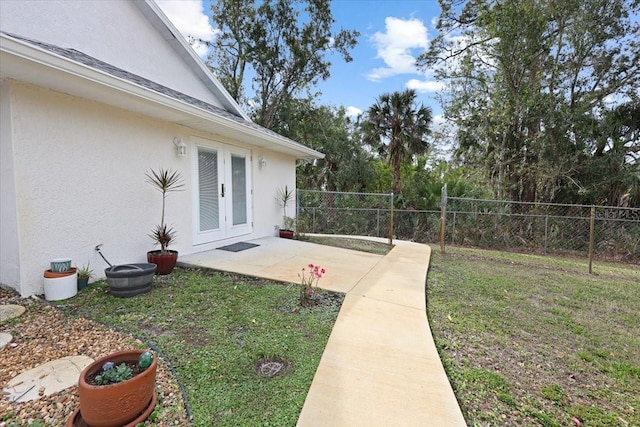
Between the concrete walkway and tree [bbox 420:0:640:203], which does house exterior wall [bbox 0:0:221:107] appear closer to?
the concrete walkway

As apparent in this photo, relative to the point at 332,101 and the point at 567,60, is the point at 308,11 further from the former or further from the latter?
the point at 567,60

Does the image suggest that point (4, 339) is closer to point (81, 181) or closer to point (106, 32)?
point (81, 181)

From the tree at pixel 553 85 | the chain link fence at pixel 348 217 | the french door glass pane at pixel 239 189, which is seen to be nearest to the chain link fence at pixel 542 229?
the tree at pixel 553 85

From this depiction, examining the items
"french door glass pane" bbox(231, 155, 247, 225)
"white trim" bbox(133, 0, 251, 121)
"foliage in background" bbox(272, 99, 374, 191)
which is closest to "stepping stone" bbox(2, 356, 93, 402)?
"french door glass pane" bbox(231, 155, 247, 225)

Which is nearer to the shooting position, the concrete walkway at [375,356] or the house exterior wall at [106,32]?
the concrete walkway at [375,356]

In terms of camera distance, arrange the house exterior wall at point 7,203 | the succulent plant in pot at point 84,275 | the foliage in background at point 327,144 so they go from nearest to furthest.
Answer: the house exterior wall at point 7,203
the succulent plant in pot at point 84,275
the foliage in background at point 327,144

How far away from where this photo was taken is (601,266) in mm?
7297

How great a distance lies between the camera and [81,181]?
3.98 metres

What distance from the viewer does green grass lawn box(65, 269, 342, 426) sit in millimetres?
1944

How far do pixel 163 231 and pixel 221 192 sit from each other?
1886 mm

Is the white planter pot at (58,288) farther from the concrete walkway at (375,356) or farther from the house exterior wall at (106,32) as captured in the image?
the house exterior wall at (106,32)

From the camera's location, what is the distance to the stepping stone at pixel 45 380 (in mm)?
1969

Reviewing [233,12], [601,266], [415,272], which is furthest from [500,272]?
[233,12]

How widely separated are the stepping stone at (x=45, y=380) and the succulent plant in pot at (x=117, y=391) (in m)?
0.45
